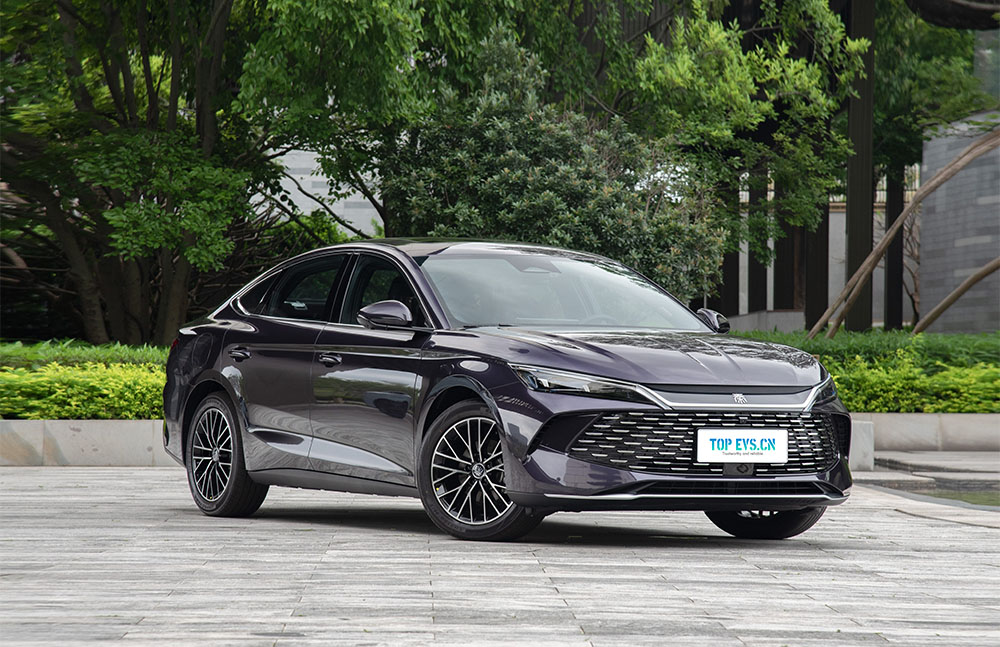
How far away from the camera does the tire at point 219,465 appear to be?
9.26 metres

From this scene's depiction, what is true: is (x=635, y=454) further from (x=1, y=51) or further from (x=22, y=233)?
(x=22, y=233)

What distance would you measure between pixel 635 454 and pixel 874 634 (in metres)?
2.19

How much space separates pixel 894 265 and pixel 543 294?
120ft

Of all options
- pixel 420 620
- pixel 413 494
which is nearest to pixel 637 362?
pixel 413 494

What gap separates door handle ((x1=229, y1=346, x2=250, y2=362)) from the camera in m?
9.28

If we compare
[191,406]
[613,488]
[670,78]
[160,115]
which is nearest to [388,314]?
[613,488]

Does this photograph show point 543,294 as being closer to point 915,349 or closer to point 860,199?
point 915,349

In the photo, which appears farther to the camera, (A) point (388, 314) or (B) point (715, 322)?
(B) point (715, 322)

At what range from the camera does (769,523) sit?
845 cm

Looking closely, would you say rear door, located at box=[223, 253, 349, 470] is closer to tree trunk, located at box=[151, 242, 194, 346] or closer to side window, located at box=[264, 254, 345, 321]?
side window, located at box=[264, 254, 345, 321]

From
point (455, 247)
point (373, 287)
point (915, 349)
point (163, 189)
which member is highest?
point (163, 189)

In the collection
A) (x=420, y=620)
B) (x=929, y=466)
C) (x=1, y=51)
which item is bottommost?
(x=929, y=466)

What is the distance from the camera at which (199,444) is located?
966 centimetres

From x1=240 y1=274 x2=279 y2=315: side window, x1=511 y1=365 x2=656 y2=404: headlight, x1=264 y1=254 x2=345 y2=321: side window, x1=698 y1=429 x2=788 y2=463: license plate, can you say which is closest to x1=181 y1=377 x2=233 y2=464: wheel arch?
x1=240 y1=274 x2=279 y2=315: side window
